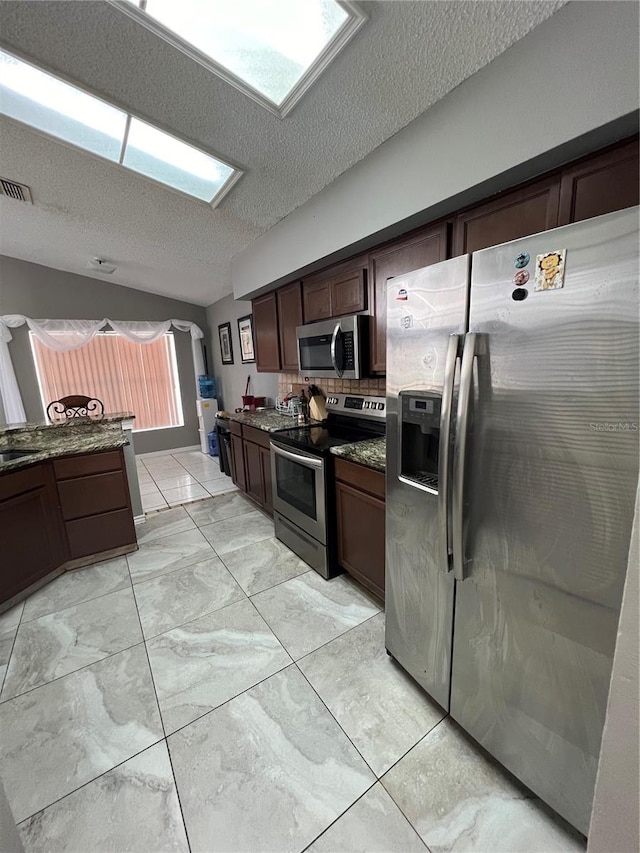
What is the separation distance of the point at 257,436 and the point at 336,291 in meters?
1.47

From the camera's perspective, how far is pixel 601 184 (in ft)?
3.77

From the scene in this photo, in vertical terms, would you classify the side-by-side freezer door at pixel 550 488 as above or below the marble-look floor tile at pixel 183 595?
above

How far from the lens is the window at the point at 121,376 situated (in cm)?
485

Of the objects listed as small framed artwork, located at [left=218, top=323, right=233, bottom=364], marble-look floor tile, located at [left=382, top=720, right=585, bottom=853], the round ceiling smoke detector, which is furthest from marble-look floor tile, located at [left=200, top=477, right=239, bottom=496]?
marble-look floor tile, located at [left=382, top=720, right=585, bottom=853]

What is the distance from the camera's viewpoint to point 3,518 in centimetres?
204

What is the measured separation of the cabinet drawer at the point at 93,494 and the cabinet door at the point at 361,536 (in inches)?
70.2

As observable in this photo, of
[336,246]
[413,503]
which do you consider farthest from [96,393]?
[413,503]

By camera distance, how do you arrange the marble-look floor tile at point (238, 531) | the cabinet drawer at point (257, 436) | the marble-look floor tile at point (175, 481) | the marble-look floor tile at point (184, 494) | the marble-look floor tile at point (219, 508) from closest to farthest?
the marble-look floor tile at point (238, 531) < the cabinet drawer at point (257, 436) < the marble-look floor tile at point (219, 508) < the marble-look floor tile at point (184, 494) < the marble-look floor tile at point (175, 481)

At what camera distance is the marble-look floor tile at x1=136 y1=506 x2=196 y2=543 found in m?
3.03

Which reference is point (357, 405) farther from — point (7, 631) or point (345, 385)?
point (7, 631)

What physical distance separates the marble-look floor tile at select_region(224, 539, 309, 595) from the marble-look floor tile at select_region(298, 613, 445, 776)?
0.66 meters

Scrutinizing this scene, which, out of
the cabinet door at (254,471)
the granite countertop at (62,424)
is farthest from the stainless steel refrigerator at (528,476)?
the granite countertop at (62,424)

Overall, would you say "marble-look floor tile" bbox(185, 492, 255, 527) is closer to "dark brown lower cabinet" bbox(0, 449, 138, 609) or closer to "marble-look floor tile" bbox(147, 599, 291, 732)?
"dark brown lower cabinet" bbox(0, 449, 138, 609)

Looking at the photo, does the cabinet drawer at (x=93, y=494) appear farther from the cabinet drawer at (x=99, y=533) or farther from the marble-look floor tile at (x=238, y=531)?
the marble-look floor tile at (x=238, y=531)
